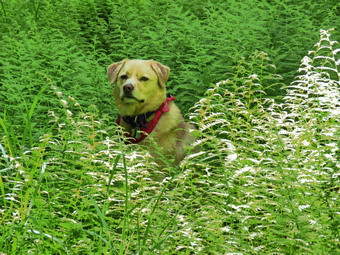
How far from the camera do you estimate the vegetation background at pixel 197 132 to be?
3.30 meters

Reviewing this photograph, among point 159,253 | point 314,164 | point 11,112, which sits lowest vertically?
point 11,112

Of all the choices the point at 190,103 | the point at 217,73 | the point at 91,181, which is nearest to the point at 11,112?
the point at 190,103

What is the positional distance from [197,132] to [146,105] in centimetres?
221

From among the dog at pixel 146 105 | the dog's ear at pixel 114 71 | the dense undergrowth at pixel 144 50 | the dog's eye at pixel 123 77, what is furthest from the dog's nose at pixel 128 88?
the dense undergrowth at pixel 144 50

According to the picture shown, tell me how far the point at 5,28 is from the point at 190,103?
16.8ft

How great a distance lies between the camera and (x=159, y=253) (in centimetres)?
329

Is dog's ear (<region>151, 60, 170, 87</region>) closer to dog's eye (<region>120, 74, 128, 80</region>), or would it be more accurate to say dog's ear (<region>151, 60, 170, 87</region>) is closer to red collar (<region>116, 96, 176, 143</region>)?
red collar (<region>116, 96, 176, 143</region>)

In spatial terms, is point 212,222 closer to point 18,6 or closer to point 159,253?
point 159,253

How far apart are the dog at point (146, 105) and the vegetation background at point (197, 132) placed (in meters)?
0.27

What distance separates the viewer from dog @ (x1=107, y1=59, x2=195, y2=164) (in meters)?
6.09

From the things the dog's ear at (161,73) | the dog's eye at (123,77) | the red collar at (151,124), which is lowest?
the red collar at (151,124)

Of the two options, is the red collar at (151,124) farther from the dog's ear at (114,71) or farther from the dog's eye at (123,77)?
the dog's ear at (114,71)

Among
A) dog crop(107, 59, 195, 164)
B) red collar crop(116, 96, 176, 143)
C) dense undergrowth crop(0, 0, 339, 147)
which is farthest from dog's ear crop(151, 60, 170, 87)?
dense undergrowth crop(0, 0, 339, 147)

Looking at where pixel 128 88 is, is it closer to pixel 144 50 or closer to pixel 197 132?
pixel 197 132
